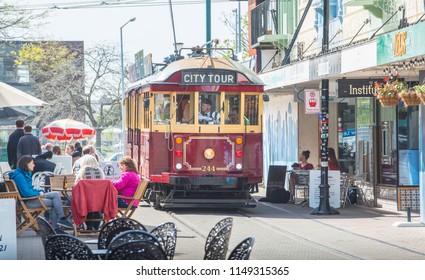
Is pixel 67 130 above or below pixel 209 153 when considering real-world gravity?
above

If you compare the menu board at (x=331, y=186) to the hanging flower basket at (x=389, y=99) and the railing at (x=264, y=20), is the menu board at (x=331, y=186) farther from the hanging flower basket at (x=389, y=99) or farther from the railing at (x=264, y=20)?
the railing at (x=264, y=20)

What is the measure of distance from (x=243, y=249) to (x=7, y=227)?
3948mm

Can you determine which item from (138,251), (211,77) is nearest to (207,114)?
(211,77)

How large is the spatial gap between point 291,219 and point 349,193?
3.88m

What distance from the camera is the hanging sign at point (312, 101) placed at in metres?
23.1

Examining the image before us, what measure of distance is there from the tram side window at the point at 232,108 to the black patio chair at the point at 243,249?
14.0m

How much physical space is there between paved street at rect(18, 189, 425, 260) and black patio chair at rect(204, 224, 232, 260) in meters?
4.55

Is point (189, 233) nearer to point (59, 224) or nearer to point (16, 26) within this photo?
point (59, 224)

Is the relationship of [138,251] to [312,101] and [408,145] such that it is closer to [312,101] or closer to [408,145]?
[312,101]

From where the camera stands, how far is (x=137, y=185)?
18.0 meters

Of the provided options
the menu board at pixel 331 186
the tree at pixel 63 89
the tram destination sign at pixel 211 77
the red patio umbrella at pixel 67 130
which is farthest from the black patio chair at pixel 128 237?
the tree at pixel 63 89

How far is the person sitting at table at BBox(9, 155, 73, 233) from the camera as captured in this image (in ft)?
55.7

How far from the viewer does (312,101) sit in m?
23.2

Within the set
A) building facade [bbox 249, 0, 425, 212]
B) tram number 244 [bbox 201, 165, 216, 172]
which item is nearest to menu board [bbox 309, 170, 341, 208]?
building facade [bbox 249, 0, 425, 212]
